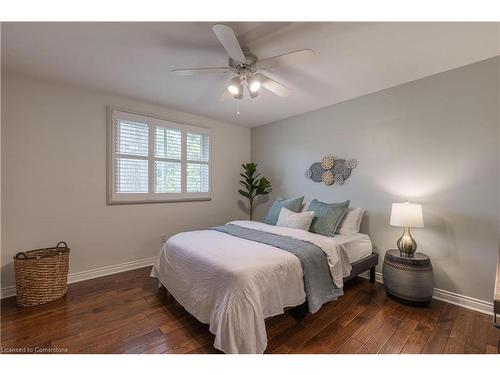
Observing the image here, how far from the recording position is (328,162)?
10.7 ft

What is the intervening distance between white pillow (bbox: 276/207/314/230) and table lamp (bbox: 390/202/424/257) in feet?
2.92

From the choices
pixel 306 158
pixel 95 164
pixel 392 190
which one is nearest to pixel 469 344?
pixel 392 190

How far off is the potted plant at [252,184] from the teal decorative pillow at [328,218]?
143 centimetres

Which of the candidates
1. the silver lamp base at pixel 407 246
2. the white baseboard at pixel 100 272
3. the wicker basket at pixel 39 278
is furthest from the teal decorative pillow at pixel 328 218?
the wicker basket at pixel 39 278

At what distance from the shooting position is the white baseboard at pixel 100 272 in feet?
7.65

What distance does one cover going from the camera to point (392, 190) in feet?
8.79

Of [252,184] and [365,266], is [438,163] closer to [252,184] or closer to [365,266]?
[365,266]

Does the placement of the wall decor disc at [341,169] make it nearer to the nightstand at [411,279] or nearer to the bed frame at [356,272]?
the bed frame at [356,272]

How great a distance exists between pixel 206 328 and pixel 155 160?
246 centimetres

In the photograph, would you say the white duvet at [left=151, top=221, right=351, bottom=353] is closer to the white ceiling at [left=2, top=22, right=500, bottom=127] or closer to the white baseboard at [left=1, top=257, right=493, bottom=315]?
the white baseboard at [left=1, top=257, right=493, bottom=315]
